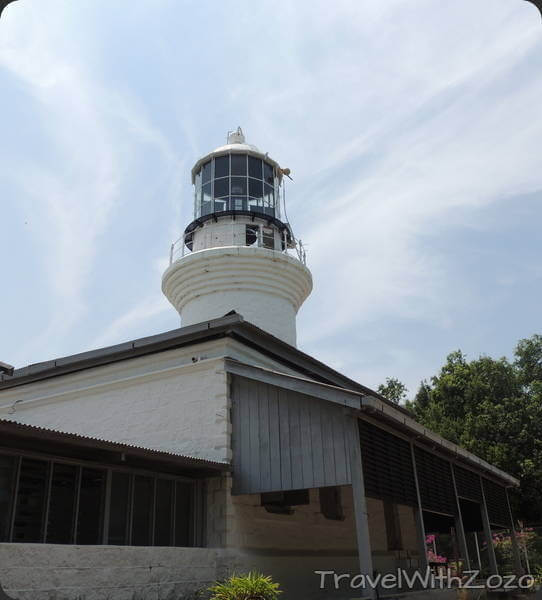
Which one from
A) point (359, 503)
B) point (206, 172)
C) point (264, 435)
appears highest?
point (206, 172)

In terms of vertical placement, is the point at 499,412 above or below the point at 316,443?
above

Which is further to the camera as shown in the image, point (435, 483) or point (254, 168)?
point (254, 168)

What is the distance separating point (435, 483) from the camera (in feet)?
39.2

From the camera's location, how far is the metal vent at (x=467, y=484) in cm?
1343

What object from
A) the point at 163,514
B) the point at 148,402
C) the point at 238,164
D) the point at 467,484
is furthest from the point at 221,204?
the point at 163,514

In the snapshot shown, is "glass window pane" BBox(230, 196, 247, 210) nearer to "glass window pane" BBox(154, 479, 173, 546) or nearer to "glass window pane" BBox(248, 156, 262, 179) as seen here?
"glass window pane" BBox(248, 156, 262, 179)

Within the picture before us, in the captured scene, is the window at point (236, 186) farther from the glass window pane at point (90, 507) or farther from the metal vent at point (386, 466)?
the glass window pane at point (90, 507)

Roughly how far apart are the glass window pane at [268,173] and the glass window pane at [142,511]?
11.1 m

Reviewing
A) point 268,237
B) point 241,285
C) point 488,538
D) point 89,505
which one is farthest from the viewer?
point 268,237

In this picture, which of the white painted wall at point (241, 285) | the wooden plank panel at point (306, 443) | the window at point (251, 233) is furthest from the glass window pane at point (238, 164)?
the wooden plank panel at point (306, 443)

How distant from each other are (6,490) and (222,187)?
1186cm

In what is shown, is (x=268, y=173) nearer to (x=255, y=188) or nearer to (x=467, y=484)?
(x=255, y=188)

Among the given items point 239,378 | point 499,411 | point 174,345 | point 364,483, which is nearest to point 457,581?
point 364,483

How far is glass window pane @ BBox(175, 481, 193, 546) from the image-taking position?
9977mm
